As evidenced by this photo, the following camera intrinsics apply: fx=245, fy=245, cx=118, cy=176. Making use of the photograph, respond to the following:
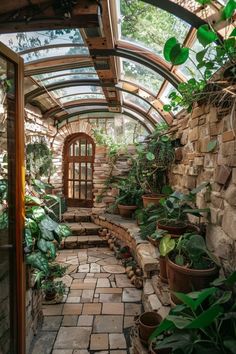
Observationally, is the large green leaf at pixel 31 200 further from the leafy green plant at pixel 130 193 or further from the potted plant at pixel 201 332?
the leafy green plant at pixel 130 193

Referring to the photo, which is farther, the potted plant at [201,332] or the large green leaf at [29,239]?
the large green leaf at [29,239]

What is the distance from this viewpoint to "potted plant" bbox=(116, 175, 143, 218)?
4.29 m

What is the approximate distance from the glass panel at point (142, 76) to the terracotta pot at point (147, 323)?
254 centimetres

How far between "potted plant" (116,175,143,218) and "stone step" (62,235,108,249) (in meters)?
0.65

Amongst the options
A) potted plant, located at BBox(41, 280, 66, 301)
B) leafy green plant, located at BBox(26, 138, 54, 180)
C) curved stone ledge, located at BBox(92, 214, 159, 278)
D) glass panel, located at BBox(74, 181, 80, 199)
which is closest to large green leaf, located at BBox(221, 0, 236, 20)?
curved stone ledge, located at BBox(92, 214, 159, 278)

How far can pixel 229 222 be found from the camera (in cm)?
158

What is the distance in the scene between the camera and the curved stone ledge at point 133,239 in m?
2.47

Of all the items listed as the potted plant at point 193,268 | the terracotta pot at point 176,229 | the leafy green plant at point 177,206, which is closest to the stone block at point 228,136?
the leafy green plant at point 177,206

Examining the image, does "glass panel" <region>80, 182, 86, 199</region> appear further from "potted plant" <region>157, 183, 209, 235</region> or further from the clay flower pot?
the clay flower pot

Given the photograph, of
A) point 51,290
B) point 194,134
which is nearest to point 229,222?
point 194,134

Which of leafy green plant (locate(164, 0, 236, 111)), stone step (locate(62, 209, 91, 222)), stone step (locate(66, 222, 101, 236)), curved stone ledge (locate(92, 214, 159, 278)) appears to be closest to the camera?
leafy green plant (locate(164, 0, 236, 111))

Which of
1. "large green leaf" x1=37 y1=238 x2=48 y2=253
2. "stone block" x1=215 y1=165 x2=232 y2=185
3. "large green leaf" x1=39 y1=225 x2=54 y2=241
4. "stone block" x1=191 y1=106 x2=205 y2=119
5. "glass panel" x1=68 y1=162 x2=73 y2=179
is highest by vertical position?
"stone block" x1=191 y1=106 x2=205 y2=119

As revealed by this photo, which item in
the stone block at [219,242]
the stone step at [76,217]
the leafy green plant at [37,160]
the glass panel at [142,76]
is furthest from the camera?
the stone step at [76,217]

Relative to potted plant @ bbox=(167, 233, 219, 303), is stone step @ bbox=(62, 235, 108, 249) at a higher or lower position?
lower
